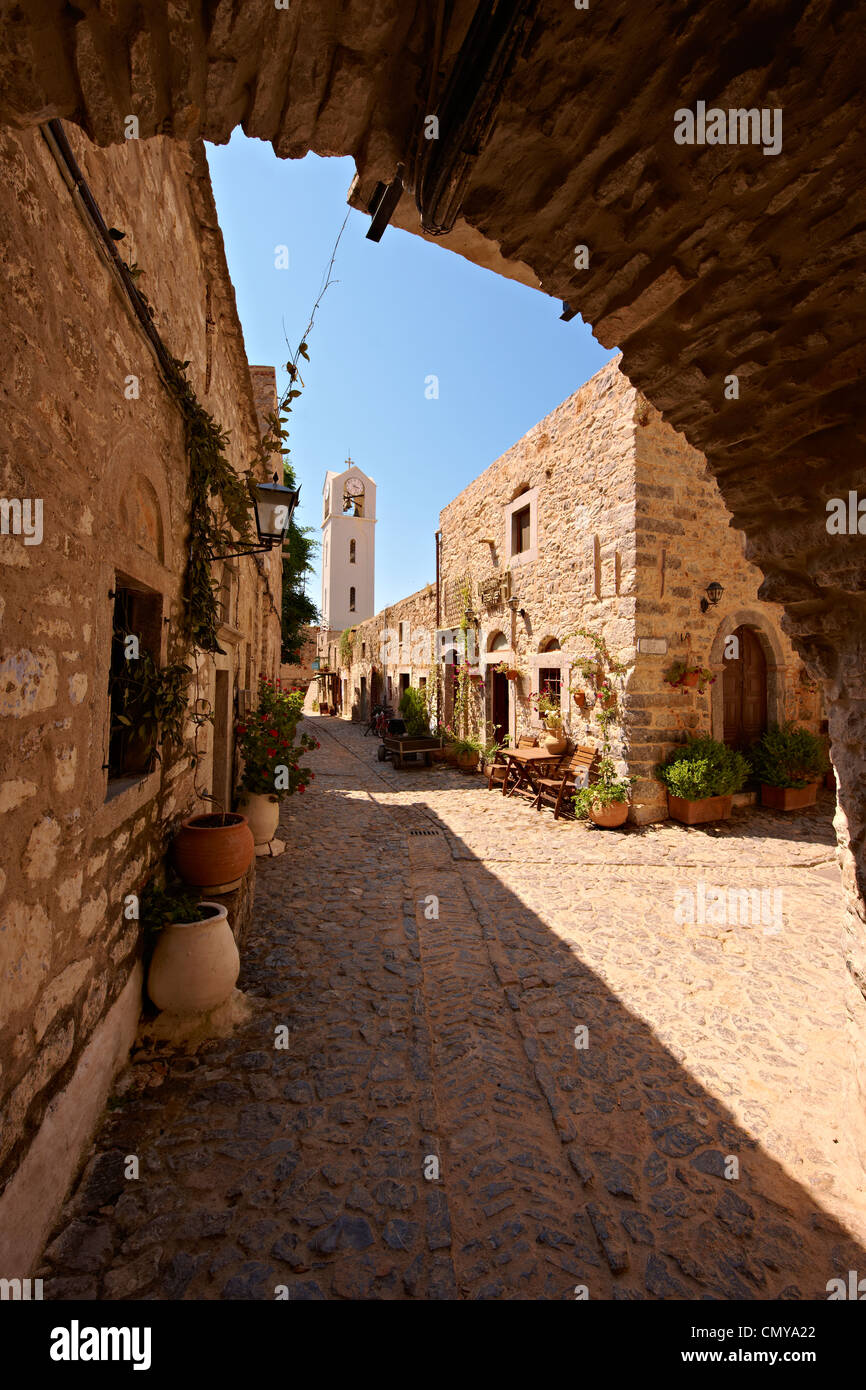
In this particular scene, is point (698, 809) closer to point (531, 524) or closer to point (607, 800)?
point (607, 800)

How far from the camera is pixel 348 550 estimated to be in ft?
121

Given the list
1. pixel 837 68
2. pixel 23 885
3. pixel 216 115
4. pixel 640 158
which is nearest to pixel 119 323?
pixel 216 115

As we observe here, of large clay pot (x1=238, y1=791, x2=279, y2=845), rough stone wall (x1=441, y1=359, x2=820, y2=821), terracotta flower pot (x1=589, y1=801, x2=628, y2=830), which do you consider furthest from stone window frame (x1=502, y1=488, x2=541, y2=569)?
large clay pot (x1=238, y1=791, x2=279, y2=845)

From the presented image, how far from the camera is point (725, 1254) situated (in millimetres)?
1985

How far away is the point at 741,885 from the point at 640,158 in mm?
5663

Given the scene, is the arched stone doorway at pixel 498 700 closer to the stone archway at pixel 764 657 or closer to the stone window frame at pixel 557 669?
the stone window frame at pixel 557 669

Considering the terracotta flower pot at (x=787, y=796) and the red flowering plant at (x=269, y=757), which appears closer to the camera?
the red flowering plant at (x=269, y=757)

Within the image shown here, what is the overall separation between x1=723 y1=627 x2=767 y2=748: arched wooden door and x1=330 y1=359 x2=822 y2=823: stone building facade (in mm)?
22

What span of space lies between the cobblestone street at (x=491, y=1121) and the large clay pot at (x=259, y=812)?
52.7 inches

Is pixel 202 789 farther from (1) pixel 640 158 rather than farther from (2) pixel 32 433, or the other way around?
(1) pixel 640 158

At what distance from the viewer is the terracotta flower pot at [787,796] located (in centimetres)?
816

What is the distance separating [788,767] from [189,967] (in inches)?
332

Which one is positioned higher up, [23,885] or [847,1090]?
[23,885]

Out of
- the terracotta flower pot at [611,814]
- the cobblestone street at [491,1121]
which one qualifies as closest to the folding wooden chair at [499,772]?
the terracotta flower pot at [611,814]
